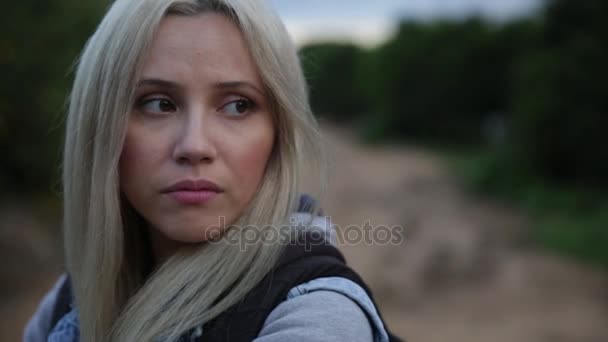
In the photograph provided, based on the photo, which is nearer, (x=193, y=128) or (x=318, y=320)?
(x=318, y=320)

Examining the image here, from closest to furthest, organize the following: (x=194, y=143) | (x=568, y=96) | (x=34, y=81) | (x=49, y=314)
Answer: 1. (x=194, y=143)
2. (x=49, y=314)
3. (x=34, y=81)
4. (x=568, y=96)

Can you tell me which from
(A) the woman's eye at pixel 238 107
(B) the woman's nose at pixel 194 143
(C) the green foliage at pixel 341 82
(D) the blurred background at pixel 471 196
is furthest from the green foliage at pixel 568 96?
(C) the green foliage at pixel 341 82

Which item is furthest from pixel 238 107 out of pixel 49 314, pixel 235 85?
pixel 49 314

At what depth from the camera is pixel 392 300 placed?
18.4 feet

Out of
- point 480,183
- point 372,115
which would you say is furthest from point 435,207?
point 372,115

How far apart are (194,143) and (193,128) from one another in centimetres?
4

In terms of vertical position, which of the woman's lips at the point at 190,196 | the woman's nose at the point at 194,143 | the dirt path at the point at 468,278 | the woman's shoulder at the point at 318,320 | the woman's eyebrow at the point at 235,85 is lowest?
the dirt path at the point at 468,278

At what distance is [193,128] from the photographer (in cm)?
126

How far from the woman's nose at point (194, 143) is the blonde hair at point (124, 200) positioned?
0.15 metres

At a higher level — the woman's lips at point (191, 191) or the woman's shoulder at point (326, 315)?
the woman's lips at point (191, 191)

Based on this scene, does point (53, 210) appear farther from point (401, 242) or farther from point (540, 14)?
point (540, 14)

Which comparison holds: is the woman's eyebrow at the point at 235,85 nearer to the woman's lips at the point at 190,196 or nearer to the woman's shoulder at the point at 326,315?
the woman's lips at the point at 190,196

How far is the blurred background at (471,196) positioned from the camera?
491 cm

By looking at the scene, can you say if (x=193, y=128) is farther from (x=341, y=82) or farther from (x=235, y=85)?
(x=341, y=82)
